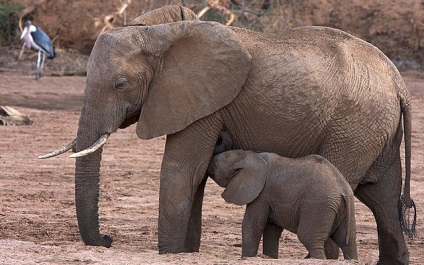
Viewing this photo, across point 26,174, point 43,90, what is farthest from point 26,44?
point 26,174

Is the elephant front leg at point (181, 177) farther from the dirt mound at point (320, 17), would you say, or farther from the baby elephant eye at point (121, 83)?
the dirt mound at point (320, 17)

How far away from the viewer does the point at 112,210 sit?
9.84m

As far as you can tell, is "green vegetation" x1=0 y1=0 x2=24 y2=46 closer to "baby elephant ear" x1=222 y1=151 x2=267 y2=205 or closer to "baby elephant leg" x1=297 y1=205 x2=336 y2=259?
"baby elephant ear" x1=222 y1=151 x2=267 y2=205

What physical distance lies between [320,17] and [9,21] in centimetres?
613

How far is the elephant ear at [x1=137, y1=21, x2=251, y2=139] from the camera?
727cm

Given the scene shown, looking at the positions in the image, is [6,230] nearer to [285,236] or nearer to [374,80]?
[285,236]

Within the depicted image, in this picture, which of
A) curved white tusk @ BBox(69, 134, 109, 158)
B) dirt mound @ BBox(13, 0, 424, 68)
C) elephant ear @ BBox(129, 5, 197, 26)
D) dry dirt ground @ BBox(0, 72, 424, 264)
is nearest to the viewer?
dry dirt ground @ BBox(0, 72, 424, 264)

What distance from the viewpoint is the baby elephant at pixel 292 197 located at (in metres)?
7.07

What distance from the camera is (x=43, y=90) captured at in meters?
19.1

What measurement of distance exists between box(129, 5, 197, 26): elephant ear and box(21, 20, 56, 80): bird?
1246 cm

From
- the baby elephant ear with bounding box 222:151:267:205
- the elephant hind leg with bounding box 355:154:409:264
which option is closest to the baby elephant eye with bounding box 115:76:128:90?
the baby elephant ear with bounding box 222:151:267:205

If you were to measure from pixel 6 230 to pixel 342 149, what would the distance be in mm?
2723

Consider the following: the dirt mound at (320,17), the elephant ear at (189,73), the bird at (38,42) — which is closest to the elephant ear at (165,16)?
the elephant ear at (189,73)

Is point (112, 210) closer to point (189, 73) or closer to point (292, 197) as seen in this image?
point (189, 73)
